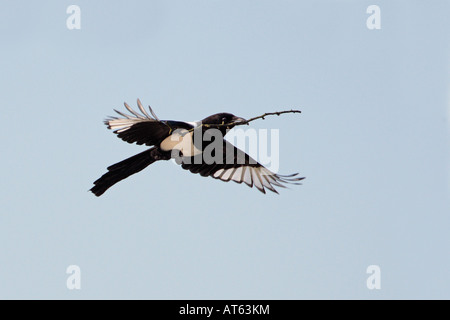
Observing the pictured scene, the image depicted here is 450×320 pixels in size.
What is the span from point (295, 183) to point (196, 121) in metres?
1.08

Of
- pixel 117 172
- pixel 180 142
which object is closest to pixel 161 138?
pixel 180 142

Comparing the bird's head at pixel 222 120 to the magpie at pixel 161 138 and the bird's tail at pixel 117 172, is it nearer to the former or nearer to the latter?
the magpie at pixel 161 138

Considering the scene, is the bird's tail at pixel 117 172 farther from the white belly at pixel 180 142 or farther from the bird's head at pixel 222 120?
the bird's head at pixel 222 120

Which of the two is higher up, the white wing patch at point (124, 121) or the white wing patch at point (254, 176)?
the white wing patch at point (124, 121)

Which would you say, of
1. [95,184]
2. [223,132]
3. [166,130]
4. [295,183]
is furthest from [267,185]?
[95,184]

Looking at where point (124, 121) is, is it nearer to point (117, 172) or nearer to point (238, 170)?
point (117, 172)

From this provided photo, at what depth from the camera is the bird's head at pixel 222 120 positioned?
5848mm

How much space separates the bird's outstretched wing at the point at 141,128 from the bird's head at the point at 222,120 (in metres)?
0.20

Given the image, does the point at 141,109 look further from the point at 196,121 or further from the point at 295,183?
the point at 295,183

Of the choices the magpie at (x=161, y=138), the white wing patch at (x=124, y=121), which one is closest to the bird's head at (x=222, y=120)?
the magpie at (x=161, y=138)

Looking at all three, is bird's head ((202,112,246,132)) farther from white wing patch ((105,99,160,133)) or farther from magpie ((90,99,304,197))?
white wing patch ((105,99,160,133))

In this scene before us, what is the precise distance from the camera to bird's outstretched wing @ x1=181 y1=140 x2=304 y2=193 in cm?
630

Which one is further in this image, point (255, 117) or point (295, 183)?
point (295, 183)

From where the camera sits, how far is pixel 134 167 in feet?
19.4
